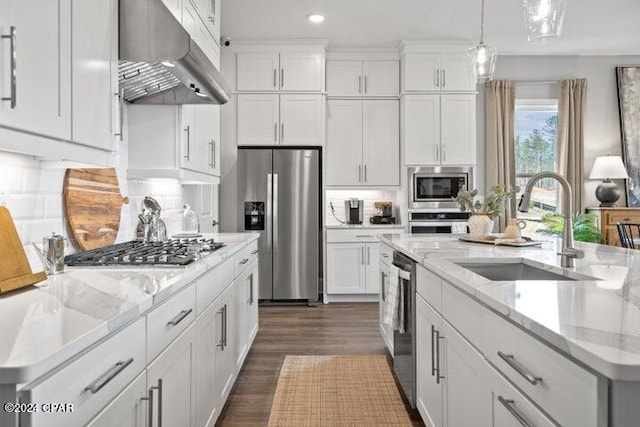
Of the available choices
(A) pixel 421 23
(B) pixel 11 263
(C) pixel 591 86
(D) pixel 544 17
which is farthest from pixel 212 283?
(C) pixel 591 86

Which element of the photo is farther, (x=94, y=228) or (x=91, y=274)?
(x=94, y=228)

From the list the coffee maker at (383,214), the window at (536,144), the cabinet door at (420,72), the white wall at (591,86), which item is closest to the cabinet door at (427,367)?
the coffee maker at (383,214)

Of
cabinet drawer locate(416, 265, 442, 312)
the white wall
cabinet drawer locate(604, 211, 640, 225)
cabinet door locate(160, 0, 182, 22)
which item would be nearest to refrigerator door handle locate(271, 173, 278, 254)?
the white wall

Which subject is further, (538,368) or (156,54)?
(156,54)

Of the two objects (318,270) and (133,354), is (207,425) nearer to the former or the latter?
(133,354)

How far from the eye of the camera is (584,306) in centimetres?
111

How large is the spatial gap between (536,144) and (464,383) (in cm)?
534

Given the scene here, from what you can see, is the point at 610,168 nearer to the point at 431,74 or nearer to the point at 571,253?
the point at 431,74

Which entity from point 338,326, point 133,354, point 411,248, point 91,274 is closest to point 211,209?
point 338,326

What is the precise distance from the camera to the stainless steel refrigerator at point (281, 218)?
5254 millimetres

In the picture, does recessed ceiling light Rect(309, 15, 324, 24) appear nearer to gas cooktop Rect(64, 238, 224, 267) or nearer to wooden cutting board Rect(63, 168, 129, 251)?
wooden cutting board Rect(63, 168, 129, 251)

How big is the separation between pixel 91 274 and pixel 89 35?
33.7 inches

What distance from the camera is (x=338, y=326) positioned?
4.41 m

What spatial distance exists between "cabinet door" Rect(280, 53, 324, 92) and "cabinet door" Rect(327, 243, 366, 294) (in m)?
1.89
